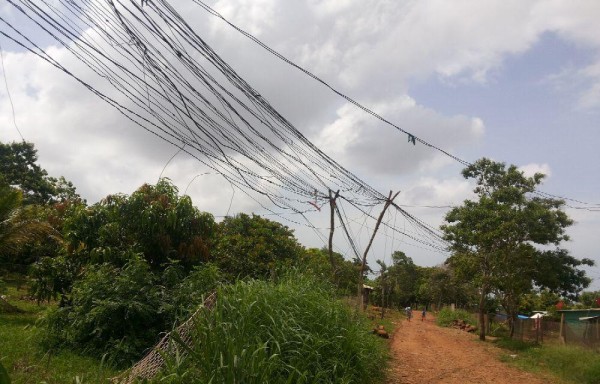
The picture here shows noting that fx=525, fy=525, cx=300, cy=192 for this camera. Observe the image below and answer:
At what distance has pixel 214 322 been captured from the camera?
6520mm

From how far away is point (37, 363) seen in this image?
7406 millimetres

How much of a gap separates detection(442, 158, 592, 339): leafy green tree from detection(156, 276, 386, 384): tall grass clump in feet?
38.7

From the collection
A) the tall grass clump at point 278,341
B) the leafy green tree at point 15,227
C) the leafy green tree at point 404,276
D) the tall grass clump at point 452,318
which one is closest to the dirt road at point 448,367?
the tall grass clump at point 278,341

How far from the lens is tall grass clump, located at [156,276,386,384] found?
17.5 feet

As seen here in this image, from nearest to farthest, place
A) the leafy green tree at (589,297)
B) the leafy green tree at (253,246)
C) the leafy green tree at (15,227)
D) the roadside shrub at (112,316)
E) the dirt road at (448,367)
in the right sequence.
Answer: the roadside shrub at (112,316), the dirt road at (448,367), the leafy green tree at (15,227), the leafy green tree at (253,246), the leafy green tree at (589,297)

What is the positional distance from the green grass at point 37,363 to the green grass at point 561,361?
1005 cm

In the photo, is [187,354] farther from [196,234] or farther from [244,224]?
[244,224]

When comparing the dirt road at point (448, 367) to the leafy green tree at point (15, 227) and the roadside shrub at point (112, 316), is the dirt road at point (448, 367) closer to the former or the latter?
the roadside shrub at point (112, 316)

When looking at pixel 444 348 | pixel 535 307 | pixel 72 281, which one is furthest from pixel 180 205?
pixel 535 307

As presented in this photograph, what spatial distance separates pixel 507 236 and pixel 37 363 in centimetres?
1728

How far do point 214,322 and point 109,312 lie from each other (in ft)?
9.68

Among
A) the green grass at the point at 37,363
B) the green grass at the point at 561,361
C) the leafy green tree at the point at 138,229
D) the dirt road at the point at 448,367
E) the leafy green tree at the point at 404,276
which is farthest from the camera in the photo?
the leafy green tree at the point at 404,276

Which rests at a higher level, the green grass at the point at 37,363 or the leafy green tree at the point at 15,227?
the leafy green tree at the point at 15,227

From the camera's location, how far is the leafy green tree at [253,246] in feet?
53.6
